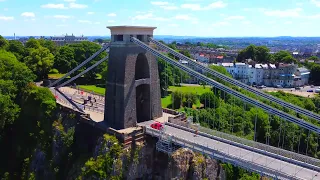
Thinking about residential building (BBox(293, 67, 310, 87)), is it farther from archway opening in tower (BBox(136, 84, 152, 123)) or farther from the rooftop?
the rooftop

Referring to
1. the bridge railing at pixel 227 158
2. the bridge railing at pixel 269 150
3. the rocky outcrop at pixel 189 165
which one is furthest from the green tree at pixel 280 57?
the bridge railing at pixel 227 158

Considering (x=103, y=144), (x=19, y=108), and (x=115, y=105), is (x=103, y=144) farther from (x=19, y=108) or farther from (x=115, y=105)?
(x=19, y=108)

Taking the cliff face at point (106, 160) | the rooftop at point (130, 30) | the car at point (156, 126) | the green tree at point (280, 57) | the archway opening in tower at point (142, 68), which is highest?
the rooftop at point (130, 30)

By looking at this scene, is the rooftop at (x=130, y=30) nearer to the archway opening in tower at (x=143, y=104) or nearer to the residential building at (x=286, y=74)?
the archway opening in tower at (x=143, y=104)

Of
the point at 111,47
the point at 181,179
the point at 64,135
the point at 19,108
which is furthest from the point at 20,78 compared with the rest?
the point at 181,179

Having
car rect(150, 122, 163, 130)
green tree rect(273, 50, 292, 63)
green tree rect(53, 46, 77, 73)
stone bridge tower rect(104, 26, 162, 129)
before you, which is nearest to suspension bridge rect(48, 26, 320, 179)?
stone bridge tower rect(104, 26, 162, 129)

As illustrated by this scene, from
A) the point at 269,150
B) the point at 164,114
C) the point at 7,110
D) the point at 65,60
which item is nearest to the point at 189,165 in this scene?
the point at 269,150

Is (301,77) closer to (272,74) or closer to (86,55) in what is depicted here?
(272,74)
